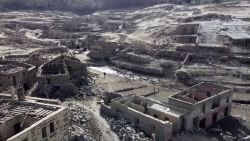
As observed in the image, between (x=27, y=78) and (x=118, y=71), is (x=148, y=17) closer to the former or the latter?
(x=118, y=71)

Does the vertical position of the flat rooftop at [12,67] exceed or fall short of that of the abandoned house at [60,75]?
it exceeds it

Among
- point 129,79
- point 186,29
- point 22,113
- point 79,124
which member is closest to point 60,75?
A: point 79,124

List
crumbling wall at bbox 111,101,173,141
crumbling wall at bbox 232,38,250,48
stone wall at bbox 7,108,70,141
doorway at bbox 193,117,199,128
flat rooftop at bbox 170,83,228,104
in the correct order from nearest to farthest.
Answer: stone wall at bbox 7,108,70,141
crumbling wall at bbox 111,101,173,141
doorway at bbox 193,117,199,128
flat rooftop at bbox 170,83,228,104
crumbling wall at bbox 232,38,250,48

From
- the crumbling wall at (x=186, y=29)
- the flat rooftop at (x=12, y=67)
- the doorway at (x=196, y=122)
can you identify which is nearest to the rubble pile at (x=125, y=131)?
the doorway at (x=196, y=122)

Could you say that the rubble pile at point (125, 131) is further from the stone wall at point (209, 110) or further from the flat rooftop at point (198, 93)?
the flat rooftop at point (198, 93)

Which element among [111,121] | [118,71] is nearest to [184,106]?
[111,121]

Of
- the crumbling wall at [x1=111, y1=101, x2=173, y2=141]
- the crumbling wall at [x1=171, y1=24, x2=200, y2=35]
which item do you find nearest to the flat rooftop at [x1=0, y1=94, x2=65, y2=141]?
the crumbling wall at [x1=111, y1=101, x2=173, y2=141]

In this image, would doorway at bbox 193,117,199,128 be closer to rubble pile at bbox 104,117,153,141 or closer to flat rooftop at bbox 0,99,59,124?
rubble pile at bbox 104,117,153,141
